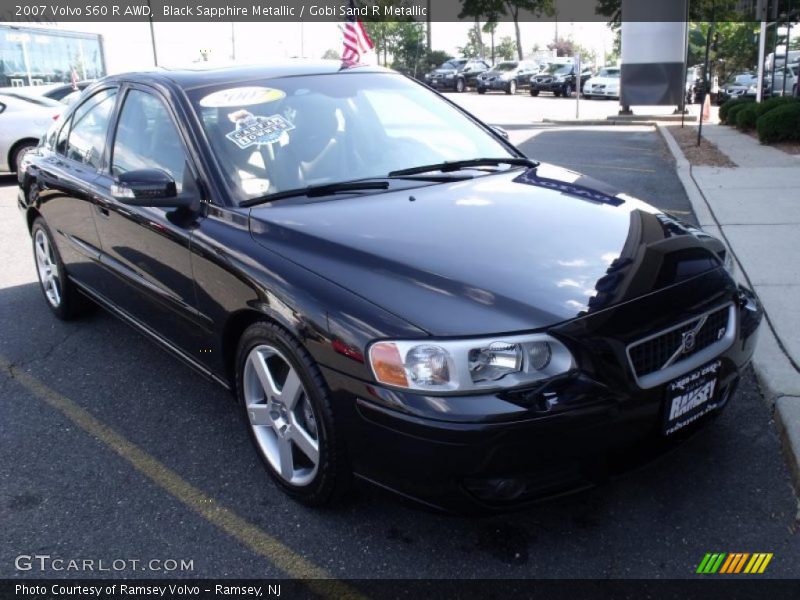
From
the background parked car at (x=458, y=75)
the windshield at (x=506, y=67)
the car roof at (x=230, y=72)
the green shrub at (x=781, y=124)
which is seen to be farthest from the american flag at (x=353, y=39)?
the windshield at (x=506, y=67)

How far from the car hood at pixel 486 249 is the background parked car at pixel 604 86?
3355 cm

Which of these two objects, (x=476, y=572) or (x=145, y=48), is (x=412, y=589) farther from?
(x=145, y=48)

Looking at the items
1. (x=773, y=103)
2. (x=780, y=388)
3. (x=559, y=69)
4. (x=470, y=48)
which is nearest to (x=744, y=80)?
(x=559, y=69)

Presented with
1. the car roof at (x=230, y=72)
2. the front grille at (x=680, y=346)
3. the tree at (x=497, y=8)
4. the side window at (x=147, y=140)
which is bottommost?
the front grille at (x=680, y=346)

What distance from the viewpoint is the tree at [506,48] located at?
87188mm

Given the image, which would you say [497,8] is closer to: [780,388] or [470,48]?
[470,48]

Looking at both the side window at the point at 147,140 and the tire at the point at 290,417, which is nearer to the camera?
the tire at the point at 290,417

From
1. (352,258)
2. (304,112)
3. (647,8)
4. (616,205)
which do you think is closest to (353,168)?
(304,112)

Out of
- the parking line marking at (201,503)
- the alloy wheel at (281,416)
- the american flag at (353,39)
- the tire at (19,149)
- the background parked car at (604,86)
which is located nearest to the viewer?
the parking line marking at (201,503)

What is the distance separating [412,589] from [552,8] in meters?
59.5

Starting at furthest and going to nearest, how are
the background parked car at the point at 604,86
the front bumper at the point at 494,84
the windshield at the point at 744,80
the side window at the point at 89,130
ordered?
1. the front bumper at the point at 494,84
2. the background parked car at the point at 604,86
3. the windshield at the point at 744,80
4. the side window at the point at 89,130

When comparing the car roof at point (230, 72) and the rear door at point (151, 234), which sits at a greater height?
the car roof at point (230, 72)

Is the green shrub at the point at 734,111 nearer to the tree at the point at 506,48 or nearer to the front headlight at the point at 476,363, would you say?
the front headlight at the point at 476,363

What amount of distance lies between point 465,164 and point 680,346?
Result: 1.59m
